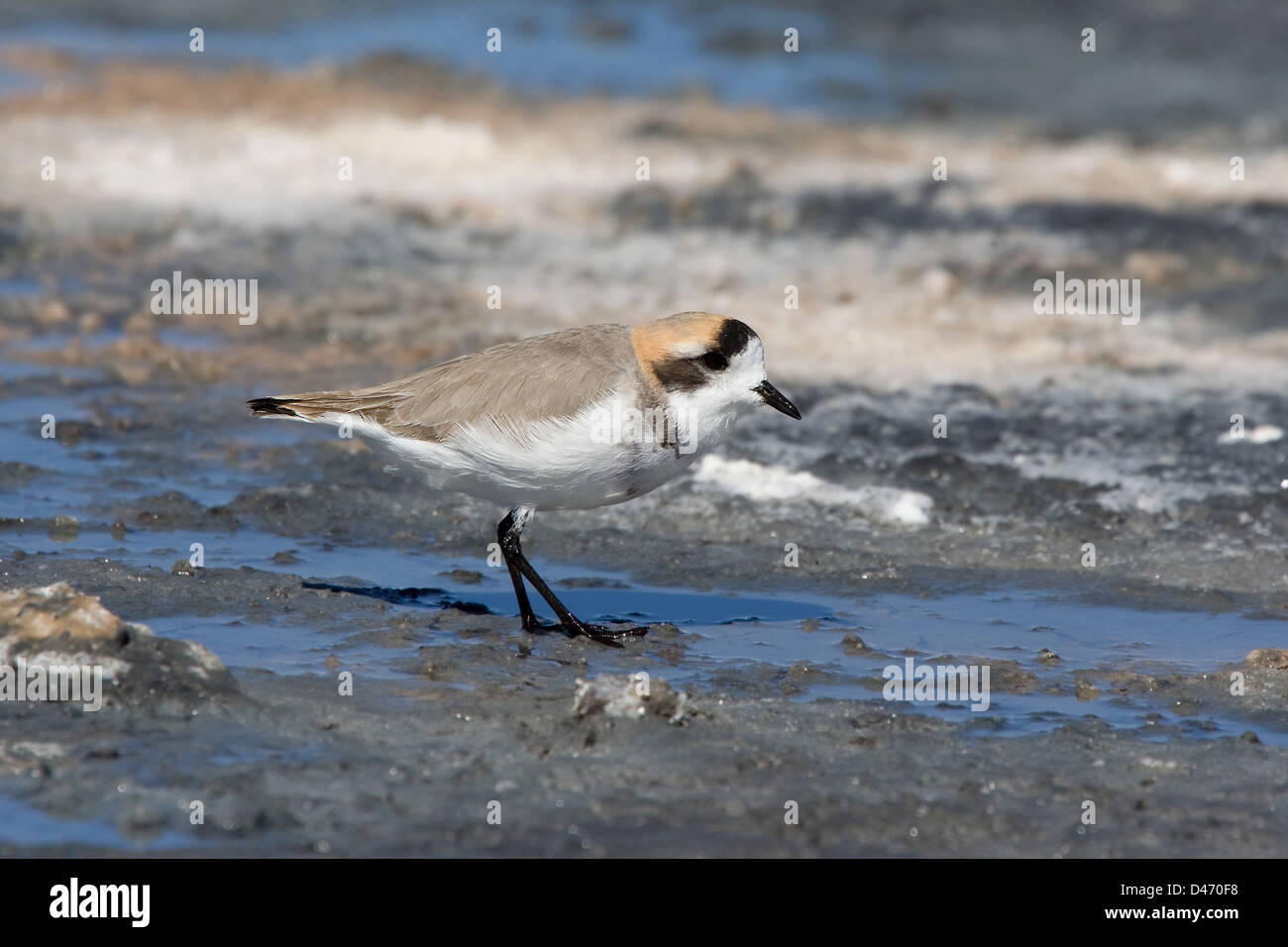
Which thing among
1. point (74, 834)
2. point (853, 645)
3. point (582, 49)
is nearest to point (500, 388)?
point (853, 645)

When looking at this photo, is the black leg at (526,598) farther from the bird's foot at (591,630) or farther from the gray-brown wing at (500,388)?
the gray-brown wing at (500,388)

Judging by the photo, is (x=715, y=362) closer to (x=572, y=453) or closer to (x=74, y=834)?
(x=572, y=453)

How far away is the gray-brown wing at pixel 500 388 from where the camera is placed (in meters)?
6.49

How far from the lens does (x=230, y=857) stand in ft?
15.3

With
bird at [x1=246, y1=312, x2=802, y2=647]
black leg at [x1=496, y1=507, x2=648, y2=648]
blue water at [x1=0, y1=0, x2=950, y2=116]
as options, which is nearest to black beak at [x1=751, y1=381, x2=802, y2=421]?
bird at [x1=246, y1=312, x2=802, y2=647]

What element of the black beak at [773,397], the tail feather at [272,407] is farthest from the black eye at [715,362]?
the tail feather at [272,407]

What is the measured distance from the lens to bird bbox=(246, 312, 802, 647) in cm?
643

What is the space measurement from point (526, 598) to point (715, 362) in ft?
4.16

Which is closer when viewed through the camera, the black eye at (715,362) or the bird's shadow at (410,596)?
the black eye at (715,362)

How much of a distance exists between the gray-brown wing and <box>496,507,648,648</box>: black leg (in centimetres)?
53

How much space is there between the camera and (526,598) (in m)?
6.86

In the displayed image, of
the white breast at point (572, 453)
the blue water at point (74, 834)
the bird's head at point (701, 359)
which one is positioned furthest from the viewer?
the bird's head at point (701, 359)
